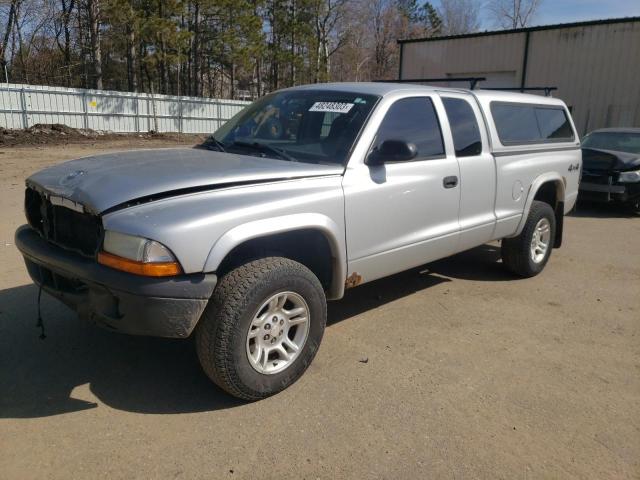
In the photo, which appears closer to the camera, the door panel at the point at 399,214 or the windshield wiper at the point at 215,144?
the door panel at the point at 399,214

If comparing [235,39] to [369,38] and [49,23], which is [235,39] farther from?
[369,38]

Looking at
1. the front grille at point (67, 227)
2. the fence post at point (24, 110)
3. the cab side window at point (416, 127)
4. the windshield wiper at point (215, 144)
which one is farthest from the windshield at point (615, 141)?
the fence post at point (24, 110)

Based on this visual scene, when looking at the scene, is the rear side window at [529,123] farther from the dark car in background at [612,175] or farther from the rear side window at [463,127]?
the dark car in background at [612,175]

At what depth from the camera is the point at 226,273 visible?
10.2ft

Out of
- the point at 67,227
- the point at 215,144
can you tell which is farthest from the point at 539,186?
the point at 67,227

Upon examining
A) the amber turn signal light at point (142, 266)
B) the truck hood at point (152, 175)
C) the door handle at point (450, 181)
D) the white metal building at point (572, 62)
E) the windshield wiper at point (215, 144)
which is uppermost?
the white metal building at point (572, 62)

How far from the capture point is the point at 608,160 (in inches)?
393

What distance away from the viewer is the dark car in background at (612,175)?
984cm

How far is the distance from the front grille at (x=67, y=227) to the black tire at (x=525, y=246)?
4126mm

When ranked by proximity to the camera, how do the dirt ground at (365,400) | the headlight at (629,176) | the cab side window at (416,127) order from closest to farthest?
the dirt ground at (365,400)
the cab side window at (416,127)
the headlight at (629,176)

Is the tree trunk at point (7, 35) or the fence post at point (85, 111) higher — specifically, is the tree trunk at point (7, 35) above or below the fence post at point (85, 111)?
above

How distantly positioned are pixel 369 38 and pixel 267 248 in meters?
58.0

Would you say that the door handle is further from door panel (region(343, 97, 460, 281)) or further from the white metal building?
the white metal building

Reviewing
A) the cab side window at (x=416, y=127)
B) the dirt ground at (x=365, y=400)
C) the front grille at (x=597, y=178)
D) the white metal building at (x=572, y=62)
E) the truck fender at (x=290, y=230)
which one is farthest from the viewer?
the white metal building at (x=572, y=62)
